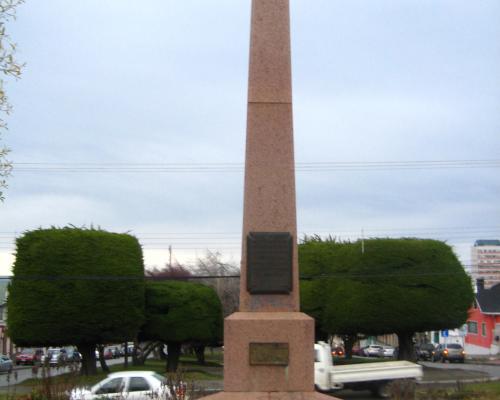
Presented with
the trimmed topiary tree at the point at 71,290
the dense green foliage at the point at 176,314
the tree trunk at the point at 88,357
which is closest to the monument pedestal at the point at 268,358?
the trimmed topiary tree at the point at 71,290

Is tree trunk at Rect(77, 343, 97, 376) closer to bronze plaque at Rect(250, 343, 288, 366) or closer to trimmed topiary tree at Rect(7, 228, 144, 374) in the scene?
trimmed topiary tree at Rect(7, 228, 144, 374)

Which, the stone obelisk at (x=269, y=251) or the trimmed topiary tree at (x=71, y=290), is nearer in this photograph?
the stone obelisk at (x=269, y=251)

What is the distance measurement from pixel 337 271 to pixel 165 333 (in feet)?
31.0

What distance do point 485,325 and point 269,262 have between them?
6175cm

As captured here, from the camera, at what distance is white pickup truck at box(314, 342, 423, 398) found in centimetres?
2622

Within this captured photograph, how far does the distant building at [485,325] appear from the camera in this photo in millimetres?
68438

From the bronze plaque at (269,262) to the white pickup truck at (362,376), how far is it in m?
14.6

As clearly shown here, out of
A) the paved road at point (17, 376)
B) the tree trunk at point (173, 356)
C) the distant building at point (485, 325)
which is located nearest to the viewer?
the paved road at point (17, 376)

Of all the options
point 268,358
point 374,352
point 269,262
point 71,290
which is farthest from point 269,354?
point 374,352

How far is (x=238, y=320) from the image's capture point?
11.9 m

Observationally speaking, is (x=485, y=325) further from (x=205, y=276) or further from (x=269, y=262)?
(x=269, y=262)

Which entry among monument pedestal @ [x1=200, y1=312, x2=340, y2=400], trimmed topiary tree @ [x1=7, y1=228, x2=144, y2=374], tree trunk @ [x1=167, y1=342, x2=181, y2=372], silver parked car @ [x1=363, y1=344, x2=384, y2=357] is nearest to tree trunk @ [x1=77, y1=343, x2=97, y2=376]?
trimmed topiary tree @ [x1=7, y1=228, x2=144, y2=374]

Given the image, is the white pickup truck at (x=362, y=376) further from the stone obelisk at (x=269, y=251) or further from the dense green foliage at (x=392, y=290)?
the dense green foliage at (x=392, y=290)

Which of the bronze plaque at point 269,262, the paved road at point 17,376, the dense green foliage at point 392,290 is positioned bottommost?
the paved road at point 17,376
